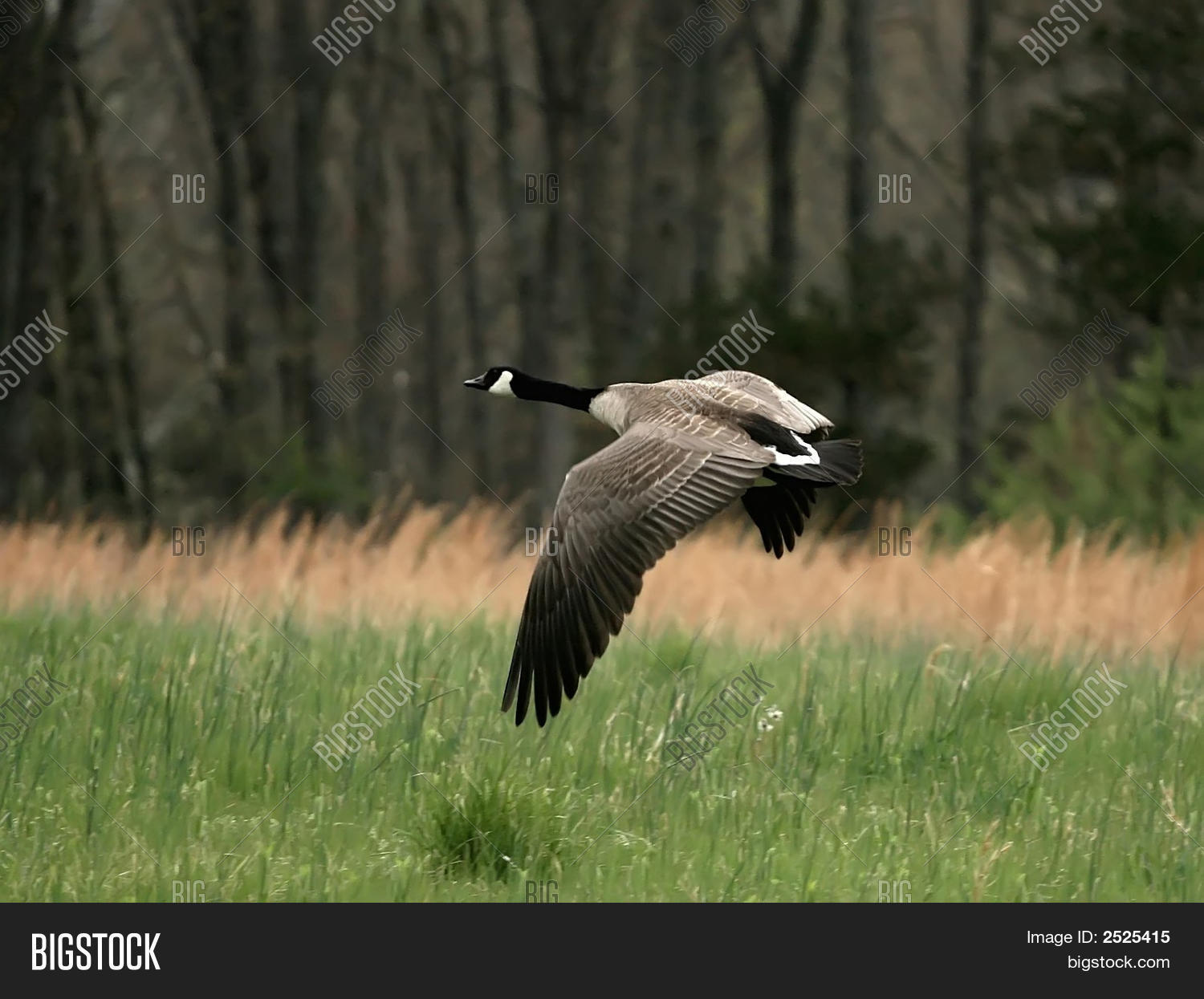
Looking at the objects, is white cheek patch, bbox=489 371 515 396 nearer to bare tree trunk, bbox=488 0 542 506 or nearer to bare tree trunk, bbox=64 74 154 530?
bare tree trunk, bbox=488 0 542 506

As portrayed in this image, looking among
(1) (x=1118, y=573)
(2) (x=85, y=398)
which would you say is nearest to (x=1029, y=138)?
(1) (x=1118, y=573)

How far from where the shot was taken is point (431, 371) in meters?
27.6

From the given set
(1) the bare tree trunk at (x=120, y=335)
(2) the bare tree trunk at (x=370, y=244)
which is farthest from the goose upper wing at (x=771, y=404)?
(2) the bare tree trunk at (x=370, y=244)

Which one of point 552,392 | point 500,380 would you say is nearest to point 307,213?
point 500,380

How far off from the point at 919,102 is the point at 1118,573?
103 ft

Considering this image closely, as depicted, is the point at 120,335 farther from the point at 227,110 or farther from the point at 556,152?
the point at 556,152

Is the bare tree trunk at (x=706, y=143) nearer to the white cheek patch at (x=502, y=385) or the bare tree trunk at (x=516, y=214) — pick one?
the bare tree trunk at (x=516, y=214)

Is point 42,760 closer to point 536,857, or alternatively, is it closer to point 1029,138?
point 536,857

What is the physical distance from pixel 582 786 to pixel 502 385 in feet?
11.6

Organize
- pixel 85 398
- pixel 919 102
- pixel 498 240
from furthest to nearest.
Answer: pixel 919 102, pixel 498 240, pixel 85 398

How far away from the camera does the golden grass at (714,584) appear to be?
414 inches

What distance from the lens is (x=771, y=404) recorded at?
27.9 feet

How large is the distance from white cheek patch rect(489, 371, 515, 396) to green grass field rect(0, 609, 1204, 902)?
1.72 meters

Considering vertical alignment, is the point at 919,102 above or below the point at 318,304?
→ above
